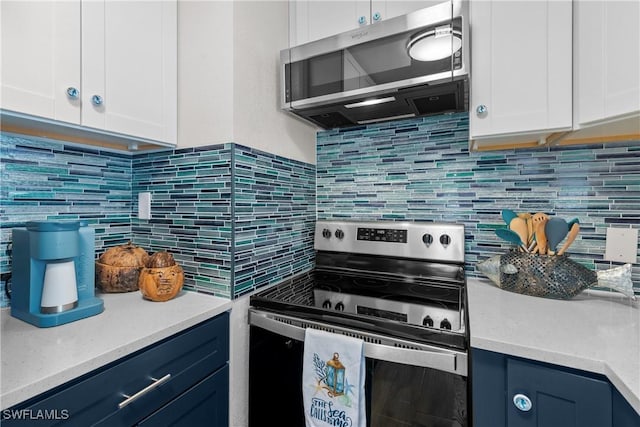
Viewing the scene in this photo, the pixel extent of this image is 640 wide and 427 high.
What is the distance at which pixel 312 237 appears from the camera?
1724 millimetres

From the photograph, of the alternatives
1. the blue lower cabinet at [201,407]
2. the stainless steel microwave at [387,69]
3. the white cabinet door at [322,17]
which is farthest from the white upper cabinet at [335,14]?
the blue lower cabinet at [201,407]

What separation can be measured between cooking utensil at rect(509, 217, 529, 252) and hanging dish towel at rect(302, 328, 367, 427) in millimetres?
799

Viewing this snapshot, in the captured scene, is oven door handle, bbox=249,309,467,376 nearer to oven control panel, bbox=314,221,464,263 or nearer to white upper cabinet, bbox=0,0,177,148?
oven control panel, bbox=314,221,464,263

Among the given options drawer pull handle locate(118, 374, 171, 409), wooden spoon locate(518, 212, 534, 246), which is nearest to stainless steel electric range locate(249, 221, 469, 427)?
wooden spoon locate(518, 212, 534, 246)

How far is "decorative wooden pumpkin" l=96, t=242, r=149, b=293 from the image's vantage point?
116 cm

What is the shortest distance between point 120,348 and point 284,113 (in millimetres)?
1139

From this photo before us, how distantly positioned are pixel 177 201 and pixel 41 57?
0.60m

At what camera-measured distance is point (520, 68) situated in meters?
1.06

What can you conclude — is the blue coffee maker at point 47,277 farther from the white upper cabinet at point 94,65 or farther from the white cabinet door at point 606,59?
the white cabinet door at point 606,59

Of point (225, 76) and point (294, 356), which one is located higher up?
point (225, 76)

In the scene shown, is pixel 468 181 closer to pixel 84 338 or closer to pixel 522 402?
pixel 522 402

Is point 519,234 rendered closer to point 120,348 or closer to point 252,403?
point 252,403

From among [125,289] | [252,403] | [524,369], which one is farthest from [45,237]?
[524,369]

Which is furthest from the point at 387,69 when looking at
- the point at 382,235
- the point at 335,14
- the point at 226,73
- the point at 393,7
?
the point at 382,235
